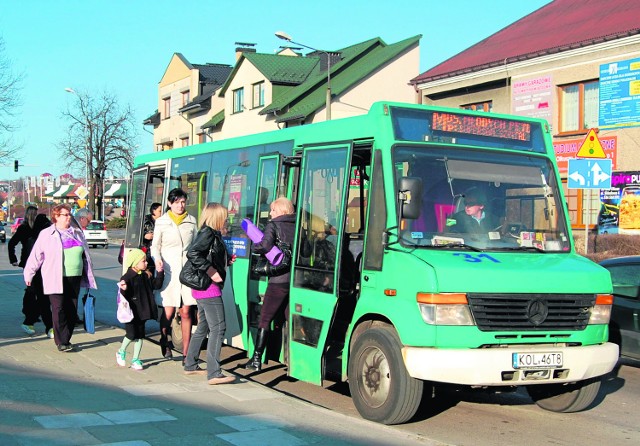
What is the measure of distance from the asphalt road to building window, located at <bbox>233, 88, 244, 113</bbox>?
140 ft

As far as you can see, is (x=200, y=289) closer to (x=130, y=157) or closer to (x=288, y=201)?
(x=288, y=201)

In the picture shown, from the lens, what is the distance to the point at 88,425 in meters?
6.57

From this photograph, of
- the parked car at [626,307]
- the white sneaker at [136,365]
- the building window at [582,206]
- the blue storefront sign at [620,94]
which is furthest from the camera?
the building window at [582,206]

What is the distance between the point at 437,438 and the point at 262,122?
43488 mm

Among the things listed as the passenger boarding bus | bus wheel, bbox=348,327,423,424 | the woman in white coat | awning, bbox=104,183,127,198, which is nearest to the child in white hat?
the woman in white coat

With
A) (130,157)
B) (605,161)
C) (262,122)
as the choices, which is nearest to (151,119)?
(130,157)

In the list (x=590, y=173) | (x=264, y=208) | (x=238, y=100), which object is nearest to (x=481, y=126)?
(x=264, y=208)

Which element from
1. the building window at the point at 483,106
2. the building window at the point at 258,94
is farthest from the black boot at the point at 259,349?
the building window at the point at 258,94

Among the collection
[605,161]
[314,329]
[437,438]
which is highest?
[605,161]

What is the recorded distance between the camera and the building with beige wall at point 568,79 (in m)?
26.0

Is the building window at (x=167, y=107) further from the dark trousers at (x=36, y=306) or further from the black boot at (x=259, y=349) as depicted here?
the black boot at (x=259, y=349)

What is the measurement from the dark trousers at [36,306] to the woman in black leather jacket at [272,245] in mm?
3946

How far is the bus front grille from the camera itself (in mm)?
6844

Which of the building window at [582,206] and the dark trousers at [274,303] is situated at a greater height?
the building window at [582,206]
